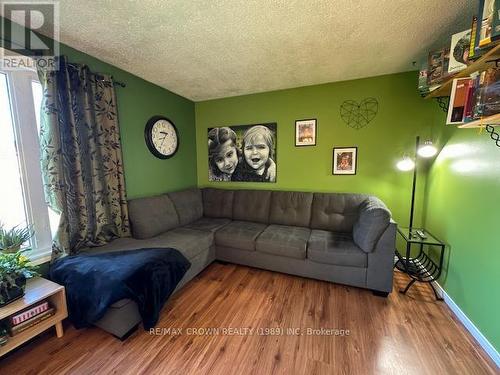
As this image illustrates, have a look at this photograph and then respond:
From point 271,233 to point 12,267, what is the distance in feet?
7.10

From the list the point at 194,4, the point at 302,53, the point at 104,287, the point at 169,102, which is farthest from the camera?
the point at 169,102

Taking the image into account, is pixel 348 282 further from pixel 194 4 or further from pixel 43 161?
pixel 43 161

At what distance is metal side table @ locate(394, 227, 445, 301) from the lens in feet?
6.65

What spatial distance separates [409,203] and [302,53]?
218 cm

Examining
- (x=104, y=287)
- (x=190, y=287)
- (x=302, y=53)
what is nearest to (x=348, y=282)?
(x=190, y=287)

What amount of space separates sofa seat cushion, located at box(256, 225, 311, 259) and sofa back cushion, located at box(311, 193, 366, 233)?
23cm

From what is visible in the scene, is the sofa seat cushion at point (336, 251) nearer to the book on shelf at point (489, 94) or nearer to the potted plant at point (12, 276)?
the book on shelf at point (489, 94)

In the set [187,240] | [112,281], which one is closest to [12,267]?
[112,281]

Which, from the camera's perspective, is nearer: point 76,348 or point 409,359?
point 409,359

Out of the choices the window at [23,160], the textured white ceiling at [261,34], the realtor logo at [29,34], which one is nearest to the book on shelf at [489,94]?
the textured white ceiling at [261,34]

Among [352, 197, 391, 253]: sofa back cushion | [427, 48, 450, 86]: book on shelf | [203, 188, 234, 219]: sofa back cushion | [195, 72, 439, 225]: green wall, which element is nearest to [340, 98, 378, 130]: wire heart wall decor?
[195, 72, 439, 225]: green wall

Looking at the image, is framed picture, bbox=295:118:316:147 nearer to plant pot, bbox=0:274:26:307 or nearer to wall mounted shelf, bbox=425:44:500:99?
wall mounted shelf, bbox=425:44:500:99

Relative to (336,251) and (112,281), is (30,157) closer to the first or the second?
(112,281)

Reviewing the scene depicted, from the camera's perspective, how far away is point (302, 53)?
1.97 metres
